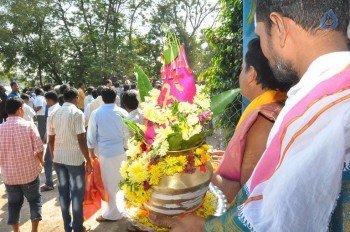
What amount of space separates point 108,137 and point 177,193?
3360 mm

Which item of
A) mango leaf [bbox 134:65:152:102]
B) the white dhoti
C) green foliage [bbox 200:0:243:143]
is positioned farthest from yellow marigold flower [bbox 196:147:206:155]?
the white dhoti

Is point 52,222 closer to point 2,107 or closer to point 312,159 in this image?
point 2,107

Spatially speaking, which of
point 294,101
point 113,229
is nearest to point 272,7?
point 294,101

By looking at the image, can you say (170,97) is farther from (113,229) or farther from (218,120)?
(113,229)

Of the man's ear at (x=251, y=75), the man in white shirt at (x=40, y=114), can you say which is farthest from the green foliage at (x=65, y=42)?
the man's ear at (x=251, y=75)

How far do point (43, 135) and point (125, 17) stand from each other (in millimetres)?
17055

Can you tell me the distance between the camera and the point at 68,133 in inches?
171

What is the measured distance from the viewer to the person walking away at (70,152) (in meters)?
4.33

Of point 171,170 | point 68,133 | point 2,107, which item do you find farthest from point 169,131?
point 2,107

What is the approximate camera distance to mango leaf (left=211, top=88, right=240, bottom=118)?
1764mm

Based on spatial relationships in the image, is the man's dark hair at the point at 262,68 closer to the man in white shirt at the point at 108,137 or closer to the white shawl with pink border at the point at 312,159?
the white shawl with pink border at the point at 312,159

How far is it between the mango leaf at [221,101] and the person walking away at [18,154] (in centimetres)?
307

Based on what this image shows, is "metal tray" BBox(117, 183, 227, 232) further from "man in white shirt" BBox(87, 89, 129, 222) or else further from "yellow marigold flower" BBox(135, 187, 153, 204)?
"man in white shirt" BBox(87, 89, 129, 222)

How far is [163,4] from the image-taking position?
2758cm
